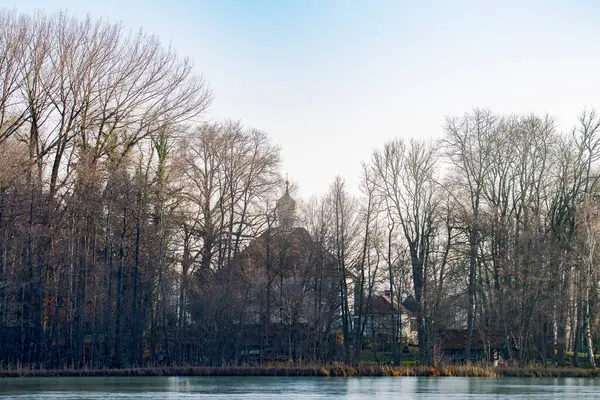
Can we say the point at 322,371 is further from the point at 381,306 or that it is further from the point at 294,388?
the point at 381,306

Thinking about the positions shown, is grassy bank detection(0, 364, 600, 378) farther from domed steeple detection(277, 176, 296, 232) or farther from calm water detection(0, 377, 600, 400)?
domed steeple detection(277, 176, 296, 232)

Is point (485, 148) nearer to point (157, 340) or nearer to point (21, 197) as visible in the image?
point (157, 340)

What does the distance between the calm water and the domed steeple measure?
16.4 meters

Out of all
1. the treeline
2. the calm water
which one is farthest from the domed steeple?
the calm water

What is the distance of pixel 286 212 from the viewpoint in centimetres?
5300

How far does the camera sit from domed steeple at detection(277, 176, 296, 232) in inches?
2072

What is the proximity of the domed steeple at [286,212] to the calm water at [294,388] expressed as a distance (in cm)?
1638

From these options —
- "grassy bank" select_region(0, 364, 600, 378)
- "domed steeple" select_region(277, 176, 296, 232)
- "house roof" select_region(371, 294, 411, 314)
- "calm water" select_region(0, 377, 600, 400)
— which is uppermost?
"domed steeple" select_region(277, 176, 296, 232)

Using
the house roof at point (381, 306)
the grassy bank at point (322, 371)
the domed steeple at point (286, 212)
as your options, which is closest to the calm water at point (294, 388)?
Answer: the grassy bank at point (322, 371)

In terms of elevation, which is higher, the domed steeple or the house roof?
the domed steeple

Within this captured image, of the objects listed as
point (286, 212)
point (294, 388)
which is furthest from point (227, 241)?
point (294, 388)

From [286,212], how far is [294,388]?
22.8 meters

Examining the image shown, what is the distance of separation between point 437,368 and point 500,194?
12.5 m

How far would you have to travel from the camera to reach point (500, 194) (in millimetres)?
49062
